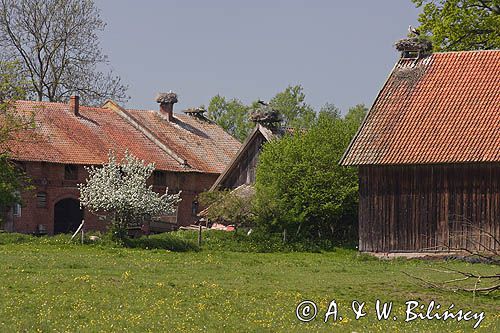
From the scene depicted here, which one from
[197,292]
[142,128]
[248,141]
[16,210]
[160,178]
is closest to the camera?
[197,292]

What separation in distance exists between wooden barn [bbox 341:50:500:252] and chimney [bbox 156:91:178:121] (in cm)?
3015

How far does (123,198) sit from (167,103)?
1148 inches

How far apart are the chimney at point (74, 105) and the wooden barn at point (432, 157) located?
25536 millimetres

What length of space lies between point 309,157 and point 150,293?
76.6 feet

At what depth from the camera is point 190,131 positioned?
72250 mm

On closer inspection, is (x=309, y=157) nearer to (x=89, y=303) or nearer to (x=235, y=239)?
(x=235, y=239)

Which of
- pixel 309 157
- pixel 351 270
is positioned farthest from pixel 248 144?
pixel 351 270

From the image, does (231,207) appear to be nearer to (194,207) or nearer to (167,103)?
(194,207)

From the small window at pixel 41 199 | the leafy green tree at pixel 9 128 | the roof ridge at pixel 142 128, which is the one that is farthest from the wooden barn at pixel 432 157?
the roof ridge at pixel 142 128

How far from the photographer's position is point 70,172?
195ft

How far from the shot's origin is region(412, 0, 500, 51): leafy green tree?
49938 millimetres

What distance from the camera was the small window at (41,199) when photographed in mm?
57875

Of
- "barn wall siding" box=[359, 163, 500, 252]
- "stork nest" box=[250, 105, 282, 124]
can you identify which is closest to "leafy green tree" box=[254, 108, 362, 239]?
"barn wall siding" box=[359, 163, 500, 252]

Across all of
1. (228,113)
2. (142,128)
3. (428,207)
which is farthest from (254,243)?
(228,113)
